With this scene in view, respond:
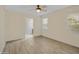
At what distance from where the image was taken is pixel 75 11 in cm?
488

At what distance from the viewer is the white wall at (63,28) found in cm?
498

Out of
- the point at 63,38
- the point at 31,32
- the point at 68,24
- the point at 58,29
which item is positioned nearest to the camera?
the point at 68,24

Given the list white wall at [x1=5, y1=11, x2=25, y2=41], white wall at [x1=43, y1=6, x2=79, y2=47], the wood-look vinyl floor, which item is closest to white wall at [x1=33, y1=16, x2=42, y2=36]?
white wall at [x1=43, y1=6, x2=79, y2=47]

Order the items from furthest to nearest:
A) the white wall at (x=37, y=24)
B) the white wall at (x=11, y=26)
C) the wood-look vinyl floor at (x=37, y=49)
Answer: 1. the white wall at (x=37, y=24)
2. the white wall at (x=11, y=26)
3. the wood-look vinyl floor at (x=37, y=49)

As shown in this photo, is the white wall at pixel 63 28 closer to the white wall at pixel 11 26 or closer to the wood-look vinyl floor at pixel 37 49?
the wood-look vinyl floor at pixel 37 49

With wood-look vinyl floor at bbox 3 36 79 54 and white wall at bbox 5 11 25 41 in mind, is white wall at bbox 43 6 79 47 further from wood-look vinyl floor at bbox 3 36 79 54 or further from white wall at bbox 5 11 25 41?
white wall at bbox 5 11 25 41

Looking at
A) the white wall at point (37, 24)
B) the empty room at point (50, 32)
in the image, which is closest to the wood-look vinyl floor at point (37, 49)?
the empty room at point (50, 32)

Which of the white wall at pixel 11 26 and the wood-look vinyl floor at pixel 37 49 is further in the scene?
the white wall at pixel 11 26

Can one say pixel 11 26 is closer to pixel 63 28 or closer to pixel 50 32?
pixel 63 28

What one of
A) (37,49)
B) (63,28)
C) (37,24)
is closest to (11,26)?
(37,49)
